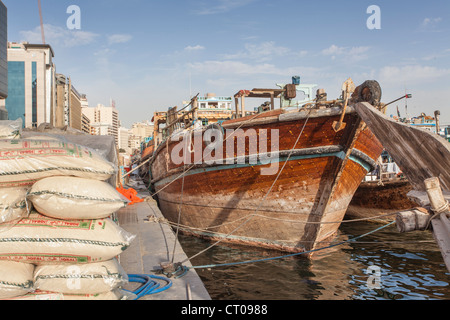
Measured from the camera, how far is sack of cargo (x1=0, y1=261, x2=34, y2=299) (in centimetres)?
249

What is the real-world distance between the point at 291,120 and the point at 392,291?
11.7 feet

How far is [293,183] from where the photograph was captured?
6.71m

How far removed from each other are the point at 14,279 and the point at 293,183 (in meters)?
5.27

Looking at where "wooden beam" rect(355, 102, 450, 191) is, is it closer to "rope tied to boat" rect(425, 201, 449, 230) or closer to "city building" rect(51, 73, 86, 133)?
"rope tied to boat" rect(425, 201, 449, 230)

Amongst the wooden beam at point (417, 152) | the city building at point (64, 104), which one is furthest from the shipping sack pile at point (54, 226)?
the city building at point (64, 104)

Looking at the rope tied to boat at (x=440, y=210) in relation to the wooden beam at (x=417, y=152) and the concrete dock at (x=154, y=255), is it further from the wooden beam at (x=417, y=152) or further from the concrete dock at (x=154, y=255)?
the concrete dock at (x=154, y=255)

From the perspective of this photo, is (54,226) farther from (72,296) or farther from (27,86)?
(27,86)

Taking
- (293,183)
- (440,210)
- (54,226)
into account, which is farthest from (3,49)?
(440,210)

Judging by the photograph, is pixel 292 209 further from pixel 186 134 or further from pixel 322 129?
pixel 186 134

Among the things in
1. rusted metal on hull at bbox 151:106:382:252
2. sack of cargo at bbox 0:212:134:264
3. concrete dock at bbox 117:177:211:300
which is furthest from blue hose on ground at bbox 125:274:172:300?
rusted metal on hull at bbox 151:106:382:252

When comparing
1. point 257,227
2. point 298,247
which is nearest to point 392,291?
point 298,247

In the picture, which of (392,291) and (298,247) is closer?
(392,291)

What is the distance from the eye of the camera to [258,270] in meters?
6.16

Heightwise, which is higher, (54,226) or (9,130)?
(9,130)
